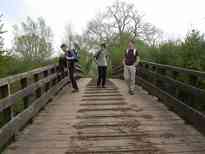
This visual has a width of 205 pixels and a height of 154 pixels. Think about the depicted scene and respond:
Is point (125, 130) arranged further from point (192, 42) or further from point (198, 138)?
point (192, 42)

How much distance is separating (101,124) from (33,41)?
36.4 m

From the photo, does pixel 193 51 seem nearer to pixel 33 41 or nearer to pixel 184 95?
pixel 184 95

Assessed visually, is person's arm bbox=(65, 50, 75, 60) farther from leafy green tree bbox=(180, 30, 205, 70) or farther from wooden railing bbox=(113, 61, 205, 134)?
leafy green tree bbox=(180, 30, 205, 70)

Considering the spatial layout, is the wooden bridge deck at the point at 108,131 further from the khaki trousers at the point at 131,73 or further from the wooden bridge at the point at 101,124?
the khaki trousers at the point at 131,73

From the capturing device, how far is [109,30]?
38656mm

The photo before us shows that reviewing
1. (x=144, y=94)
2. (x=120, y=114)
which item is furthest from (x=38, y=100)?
(x=144, y=94)

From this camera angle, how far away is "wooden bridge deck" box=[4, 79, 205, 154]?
4164 mm

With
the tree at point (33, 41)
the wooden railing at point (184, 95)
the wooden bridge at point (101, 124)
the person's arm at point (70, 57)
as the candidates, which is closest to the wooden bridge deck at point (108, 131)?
the wooden bridge at point (101, 124)

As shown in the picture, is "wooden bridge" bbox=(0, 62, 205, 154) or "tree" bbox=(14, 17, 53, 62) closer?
"wooden bridge" bbox=(0, 62, 205, 154)

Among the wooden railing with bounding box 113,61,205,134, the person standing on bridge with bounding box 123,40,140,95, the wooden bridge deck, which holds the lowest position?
the wooden bridge deck

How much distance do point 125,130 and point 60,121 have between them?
142cm

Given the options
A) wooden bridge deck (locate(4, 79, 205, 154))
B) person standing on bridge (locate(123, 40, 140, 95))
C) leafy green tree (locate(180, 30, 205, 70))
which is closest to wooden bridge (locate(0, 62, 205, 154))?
wooden bridge deck (locate(4, 79, 205, 154))

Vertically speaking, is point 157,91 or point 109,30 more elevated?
point 109,30

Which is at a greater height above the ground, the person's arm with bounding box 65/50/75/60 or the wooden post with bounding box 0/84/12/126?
the person's arm with bounding box 65/50/75/60
